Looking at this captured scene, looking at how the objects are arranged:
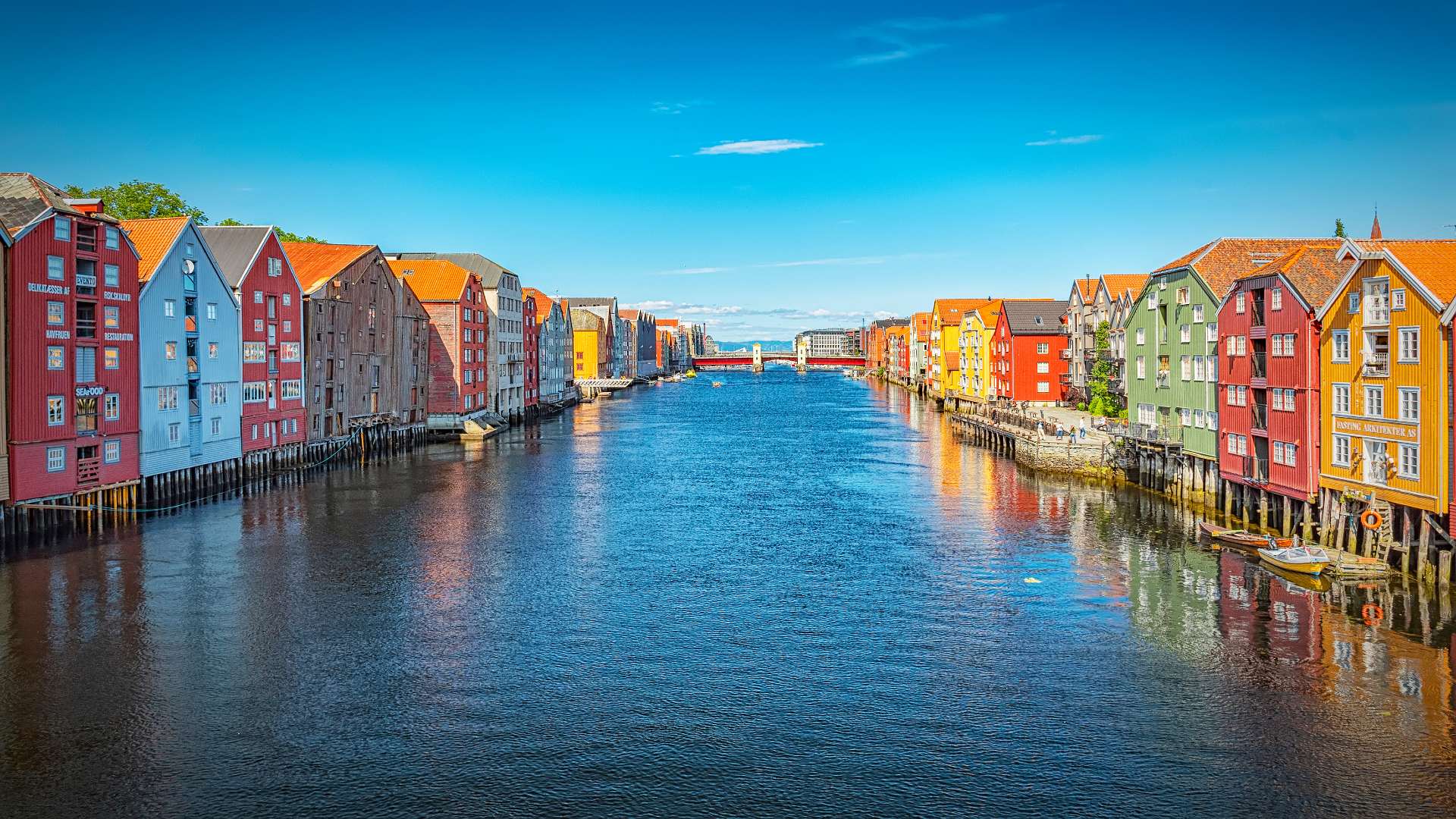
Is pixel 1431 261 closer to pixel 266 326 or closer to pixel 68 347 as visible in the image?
pixel 68 347

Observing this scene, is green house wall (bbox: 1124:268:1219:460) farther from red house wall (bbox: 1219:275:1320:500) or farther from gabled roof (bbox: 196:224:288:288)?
gabled roof (bbox: 196:224:288:288)

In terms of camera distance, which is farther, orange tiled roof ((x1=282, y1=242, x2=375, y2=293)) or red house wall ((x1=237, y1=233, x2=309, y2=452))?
orange tiled roof ((x1=282, y1=242, x2=375, y2=293))

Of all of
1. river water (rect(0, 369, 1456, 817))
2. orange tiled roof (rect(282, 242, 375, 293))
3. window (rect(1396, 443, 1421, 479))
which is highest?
orange tiled roof (rect(282, 242, 375, 293))

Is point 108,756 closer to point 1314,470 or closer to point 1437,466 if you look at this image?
point 1437,466

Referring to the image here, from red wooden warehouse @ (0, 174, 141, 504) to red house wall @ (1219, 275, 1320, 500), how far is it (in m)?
48.5

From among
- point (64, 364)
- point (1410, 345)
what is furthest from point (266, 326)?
point (1410, 345)

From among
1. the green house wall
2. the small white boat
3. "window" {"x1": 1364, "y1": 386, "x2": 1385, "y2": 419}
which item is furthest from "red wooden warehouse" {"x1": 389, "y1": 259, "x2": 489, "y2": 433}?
"window" {"x1": 1364, "y1": 386, "x2": 1385, "y2": 419}

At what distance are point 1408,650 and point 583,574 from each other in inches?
953

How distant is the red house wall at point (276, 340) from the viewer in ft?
191

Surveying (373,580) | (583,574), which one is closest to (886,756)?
(583,574)

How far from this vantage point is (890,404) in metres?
142

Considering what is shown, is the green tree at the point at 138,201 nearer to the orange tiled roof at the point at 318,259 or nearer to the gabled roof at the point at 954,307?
the orange tiled roof at the point at 318,259

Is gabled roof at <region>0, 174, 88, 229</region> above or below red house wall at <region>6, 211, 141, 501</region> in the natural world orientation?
above

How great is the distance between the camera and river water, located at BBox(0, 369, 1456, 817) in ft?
59.9
